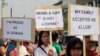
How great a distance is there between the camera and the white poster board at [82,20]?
291 inches

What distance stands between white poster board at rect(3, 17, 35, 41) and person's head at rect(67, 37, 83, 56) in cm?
149

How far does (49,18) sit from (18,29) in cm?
76

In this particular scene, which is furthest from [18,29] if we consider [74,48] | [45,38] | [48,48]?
[74,48]

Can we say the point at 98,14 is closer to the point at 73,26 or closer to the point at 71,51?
the point at 73,26

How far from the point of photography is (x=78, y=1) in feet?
133

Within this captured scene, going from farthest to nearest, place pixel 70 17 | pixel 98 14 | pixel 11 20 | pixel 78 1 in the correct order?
pixel 78 1
pixel 11 20
pixel 98 14
pixel 70 17

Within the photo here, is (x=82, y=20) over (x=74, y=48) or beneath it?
over

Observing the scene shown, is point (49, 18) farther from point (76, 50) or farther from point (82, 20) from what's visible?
point (76, 50)

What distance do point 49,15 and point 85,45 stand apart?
1531 millimetres

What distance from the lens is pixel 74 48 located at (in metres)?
6.64

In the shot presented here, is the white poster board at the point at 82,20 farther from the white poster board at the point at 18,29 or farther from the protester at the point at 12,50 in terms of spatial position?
the protester at the point at 12,50

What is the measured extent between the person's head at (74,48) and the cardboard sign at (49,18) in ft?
6.34

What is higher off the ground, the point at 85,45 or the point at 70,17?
the point at 70,17

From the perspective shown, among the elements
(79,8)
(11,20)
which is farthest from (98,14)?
(11,20)
